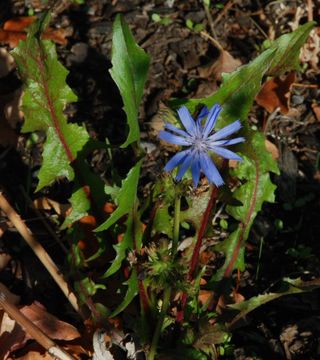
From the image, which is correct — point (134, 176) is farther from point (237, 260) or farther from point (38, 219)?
point (38, 219)

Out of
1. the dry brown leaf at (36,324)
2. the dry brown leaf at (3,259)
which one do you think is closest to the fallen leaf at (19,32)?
the dry brown leaf at (3,259)

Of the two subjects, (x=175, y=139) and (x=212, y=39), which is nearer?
(x=175, y=139)

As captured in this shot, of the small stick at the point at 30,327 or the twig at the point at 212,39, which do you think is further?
the twig at the point at 212,39

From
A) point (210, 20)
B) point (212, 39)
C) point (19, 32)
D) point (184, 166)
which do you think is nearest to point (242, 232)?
point (184, 166)

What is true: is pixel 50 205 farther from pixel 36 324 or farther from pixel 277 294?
pixel 277 294

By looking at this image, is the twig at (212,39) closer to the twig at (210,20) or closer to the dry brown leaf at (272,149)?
the twig at (210,20)

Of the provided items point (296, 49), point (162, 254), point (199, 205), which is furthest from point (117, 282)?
point (296, 49)
